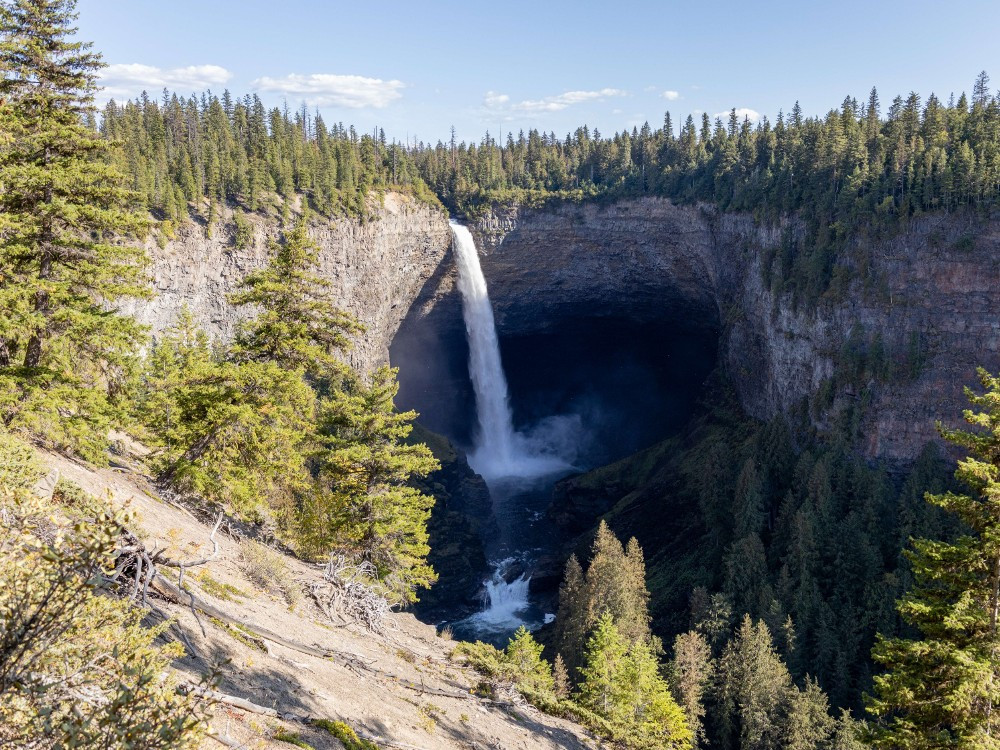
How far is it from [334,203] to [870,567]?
5358cm

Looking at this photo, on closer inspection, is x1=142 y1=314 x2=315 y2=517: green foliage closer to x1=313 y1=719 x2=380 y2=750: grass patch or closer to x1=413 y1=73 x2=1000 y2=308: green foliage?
x1=313 y1=719 x2=380 y2=750: grass patch

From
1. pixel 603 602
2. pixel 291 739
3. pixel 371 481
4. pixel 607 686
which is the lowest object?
pixel 603 602

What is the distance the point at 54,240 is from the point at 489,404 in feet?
230

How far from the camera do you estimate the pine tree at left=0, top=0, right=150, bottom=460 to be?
15453mm

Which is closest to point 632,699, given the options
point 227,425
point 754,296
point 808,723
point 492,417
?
point 808,723

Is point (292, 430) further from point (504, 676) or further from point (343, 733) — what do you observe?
point (343, 733)

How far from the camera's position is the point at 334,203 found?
68812 mm

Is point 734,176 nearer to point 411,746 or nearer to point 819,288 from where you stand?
point 819,288

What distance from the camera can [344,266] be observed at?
69312mm

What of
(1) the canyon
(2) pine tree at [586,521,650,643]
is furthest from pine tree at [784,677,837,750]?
(1) the canyon

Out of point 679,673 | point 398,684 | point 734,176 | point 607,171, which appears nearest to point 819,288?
point 734,176

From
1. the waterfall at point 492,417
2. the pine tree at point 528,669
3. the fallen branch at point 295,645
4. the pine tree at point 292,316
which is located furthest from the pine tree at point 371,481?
the waterfall at point 492,417

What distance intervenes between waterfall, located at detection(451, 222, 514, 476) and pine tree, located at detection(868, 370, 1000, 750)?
66648 millimetres

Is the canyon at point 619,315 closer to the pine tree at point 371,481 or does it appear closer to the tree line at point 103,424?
the pine tree at point 371,481
